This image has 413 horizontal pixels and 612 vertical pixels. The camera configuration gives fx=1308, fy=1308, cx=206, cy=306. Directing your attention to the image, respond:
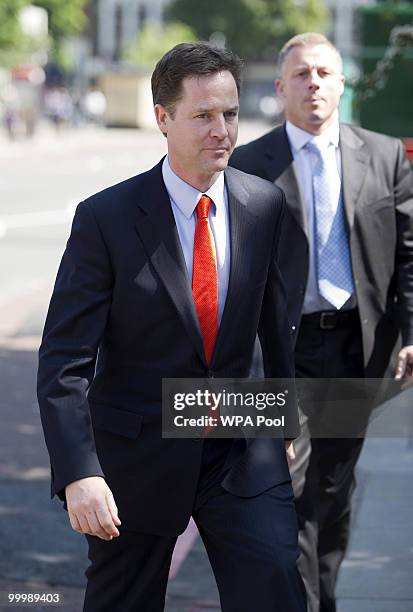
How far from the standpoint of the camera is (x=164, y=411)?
3.36m

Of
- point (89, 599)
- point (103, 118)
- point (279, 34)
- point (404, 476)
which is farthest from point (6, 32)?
point (279, 34)

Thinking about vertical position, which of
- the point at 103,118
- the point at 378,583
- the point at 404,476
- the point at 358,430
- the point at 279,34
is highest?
the point at 358,430

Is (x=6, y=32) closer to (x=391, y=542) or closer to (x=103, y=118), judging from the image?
(x=103, y=118)

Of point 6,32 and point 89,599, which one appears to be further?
point 6,32

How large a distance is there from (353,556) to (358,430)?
1.25 metres

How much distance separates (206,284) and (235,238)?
161 millimetres

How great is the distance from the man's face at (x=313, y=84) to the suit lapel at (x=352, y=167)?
11cm

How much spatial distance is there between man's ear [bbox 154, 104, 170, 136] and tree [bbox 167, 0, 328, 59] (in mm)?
101303

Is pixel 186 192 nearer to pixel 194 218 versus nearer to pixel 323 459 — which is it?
pixel 194 218

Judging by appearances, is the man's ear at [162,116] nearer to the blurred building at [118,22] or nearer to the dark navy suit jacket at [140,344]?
the dark navy suit jacket at [140,344]

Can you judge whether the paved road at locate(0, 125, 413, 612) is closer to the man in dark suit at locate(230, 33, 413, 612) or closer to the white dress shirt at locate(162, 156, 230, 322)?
the man in dark suit at locate(230, 33, 413, 612)

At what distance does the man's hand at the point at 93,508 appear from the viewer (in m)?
3.10

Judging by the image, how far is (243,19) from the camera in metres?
104

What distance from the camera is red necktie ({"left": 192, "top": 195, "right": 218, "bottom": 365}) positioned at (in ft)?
11.0
